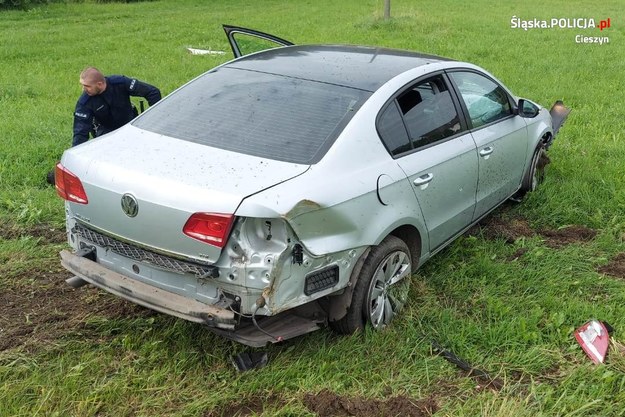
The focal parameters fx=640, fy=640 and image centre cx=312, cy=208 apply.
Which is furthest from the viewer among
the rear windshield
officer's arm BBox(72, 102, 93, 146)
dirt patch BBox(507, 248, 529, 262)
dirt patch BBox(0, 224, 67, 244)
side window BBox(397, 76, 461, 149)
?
officer's arm BBox(72, 102, 93, 146)

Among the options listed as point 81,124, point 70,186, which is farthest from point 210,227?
point 81,124

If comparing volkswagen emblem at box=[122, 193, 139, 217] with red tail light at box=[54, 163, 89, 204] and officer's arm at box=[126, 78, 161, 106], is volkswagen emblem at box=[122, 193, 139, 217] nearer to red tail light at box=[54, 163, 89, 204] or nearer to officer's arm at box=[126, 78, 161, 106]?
red tail light at box=[54, 163, 89, 204]

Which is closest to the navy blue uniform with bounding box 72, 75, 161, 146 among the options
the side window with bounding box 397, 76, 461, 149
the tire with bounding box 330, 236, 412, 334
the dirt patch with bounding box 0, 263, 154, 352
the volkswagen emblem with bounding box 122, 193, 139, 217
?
the dirt patch with bounding box 0, 263, 154, 352

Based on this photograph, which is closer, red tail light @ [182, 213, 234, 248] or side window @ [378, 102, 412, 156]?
red tail light @ [182, 213, 234, 248]

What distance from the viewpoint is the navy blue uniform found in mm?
5516

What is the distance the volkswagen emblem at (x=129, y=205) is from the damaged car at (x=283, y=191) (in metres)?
0.01

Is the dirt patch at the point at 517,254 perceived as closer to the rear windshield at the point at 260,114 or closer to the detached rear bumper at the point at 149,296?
the rear windshield at the point at 260,114

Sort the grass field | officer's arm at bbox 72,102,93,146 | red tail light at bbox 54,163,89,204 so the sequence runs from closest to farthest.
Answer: the grass field
red tail light at bbox 54,163,89,204
officer's arm at bbox 72,102,93,146

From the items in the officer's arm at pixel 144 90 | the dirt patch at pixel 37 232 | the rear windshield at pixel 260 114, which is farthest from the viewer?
the officer's arm at pixel 144 90

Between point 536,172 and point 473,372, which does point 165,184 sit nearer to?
point 473,372

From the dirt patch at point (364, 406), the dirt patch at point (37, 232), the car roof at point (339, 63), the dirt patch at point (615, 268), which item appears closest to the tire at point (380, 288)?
the dirt patch at point (364, 406)

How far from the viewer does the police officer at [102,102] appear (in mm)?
5418

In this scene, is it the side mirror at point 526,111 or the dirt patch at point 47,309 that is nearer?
the dirt patch at point 47,309

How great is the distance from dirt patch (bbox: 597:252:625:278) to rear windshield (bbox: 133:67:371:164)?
224 cm
